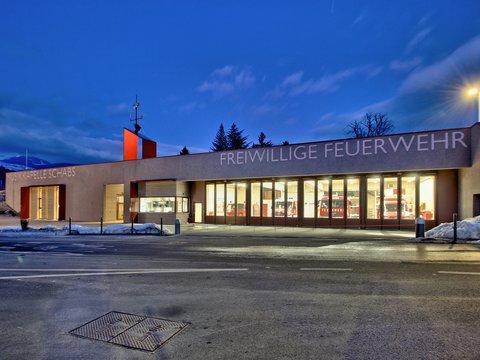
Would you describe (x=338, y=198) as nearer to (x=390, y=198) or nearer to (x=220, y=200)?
(x=390, y=198)

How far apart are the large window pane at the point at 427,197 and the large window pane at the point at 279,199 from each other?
9.91 meters

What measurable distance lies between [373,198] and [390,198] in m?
1.11

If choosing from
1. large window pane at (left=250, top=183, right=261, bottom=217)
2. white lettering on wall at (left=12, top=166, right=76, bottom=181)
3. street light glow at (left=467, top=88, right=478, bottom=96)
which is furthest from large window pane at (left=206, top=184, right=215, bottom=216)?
street light glow at (left=467, top=88, right=478, bottom=96)

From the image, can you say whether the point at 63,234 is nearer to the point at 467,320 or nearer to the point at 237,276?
the point at 237,276

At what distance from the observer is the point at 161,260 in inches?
432

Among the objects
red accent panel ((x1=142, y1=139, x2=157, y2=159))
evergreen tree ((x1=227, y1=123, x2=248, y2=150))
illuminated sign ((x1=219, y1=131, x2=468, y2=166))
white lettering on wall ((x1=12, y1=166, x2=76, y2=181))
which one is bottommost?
white lettering on wall ((x1=12, y1=166, x2=76, y2=181))

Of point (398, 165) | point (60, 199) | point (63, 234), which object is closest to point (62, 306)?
point (63, 234)

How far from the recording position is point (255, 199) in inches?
1088

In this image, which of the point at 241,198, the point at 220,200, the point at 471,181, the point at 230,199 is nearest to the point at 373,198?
the point at 471,181

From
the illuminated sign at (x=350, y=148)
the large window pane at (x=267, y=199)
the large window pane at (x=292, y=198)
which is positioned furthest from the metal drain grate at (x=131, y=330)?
the large window pane at (x=267, y=199)

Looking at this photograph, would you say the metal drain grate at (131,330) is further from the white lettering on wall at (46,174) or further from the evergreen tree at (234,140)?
the evergreen tree at (234,140)

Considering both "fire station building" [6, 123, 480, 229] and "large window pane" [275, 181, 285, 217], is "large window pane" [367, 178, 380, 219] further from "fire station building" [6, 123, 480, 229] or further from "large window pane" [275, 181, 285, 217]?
"large window pane" [275, 181, 285, 217]

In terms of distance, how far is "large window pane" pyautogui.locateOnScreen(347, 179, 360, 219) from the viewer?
2366 centimetres

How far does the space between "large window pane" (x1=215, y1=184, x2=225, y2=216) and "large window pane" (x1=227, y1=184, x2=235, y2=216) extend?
530 millimetres
